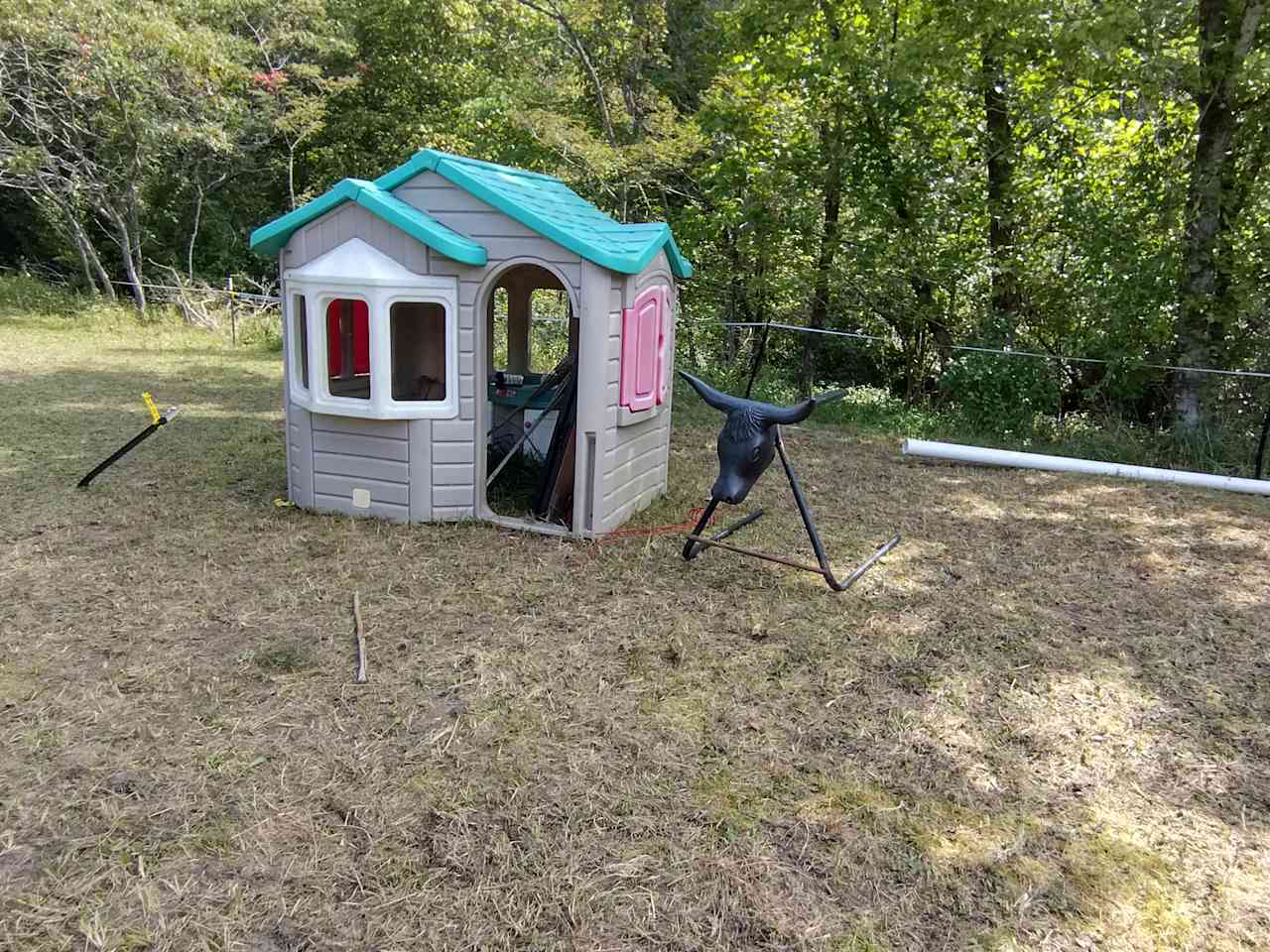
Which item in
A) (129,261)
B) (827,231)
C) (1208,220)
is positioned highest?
(1208,220)

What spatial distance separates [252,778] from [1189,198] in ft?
28.9

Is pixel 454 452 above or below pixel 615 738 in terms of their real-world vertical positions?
above

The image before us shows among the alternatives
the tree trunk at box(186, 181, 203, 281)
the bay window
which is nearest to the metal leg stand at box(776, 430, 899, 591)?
the bay window

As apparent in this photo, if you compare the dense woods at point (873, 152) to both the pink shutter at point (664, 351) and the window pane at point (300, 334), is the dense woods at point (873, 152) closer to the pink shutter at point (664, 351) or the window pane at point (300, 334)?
the pink shutter at point (664, 351)

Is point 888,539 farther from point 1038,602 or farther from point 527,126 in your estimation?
point 527,126

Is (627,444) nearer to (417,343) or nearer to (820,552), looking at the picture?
(820,552)

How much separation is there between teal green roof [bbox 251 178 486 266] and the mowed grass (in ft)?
5.26

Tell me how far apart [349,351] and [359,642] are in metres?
3.50

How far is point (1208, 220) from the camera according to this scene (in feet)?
25.8

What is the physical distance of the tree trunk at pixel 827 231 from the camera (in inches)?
400

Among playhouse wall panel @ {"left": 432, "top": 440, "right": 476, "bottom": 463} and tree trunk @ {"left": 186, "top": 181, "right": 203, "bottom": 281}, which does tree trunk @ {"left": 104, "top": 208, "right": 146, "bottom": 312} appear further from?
playhouse wall panel @ {"left": 432, "top": 440, "right": 476, "bottom": 463}

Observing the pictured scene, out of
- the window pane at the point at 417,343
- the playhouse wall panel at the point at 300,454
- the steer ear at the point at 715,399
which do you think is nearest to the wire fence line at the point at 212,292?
the window pane at the point at 417,343

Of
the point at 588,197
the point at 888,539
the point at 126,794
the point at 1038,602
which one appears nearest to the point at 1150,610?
the point at 1038,602

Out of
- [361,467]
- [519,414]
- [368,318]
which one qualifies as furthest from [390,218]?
[519,414]
